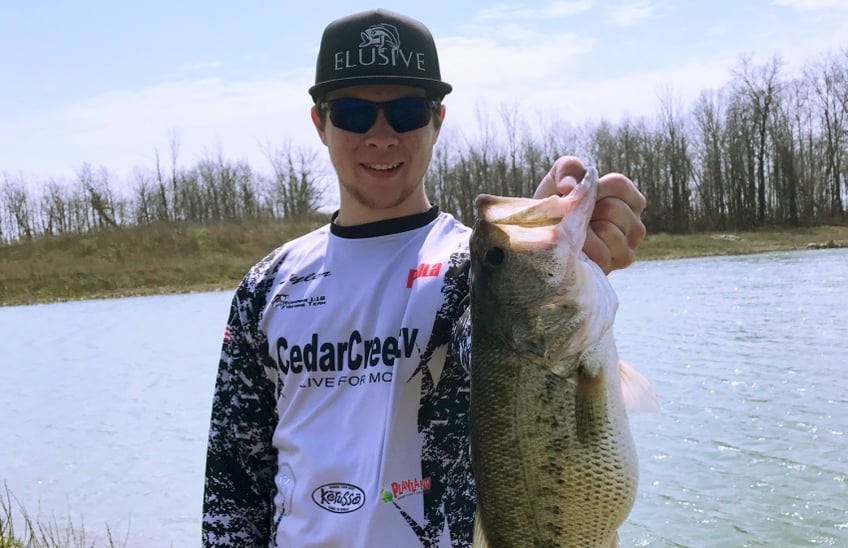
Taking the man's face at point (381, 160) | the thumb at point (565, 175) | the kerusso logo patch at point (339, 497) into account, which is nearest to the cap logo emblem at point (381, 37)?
the man's face at point (381, 160)

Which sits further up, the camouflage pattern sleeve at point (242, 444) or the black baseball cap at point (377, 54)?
the black baseball cap at point (377, 54)

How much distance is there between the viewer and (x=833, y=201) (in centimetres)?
4906

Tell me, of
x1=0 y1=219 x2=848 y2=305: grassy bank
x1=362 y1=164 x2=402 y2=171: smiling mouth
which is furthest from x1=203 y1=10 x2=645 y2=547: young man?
x1=0 y1=219 x2=848 y2=305: grassy bank

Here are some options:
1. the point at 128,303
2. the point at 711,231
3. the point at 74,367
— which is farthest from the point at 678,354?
the point at 711,231

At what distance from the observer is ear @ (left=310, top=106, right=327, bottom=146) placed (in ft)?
7.40

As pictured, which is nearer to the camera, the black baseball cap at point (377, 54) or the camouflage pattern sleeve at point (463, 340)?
the camouflage pattern sleeve at point (463, 340)

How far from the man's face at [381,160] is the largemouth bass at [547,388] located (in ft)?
1.73

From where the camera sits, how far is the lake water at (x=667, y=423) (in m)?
6.73

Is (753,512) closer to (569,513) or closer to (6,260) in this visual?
(569,513)

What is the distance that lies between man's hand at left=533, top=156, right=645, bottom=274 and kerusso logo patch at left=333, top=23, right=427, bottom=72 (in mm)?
631

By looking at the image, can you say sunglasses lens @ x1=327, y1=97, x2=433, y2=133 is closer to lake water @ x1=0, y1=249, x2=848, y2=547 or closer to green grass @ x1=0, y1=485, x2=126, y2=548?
green grass @ x1=0, y1=485, x2=126, y2=548

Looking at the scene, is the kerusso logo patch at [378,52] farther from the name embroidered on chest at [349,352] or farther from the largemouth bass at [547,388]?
the name embroidered on chest at [349,352]

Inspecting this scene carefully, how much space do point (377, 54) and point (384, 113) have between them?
17cm

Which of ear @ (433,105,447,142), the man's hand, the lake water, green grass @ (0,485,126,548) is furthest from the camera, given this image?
the lake water
